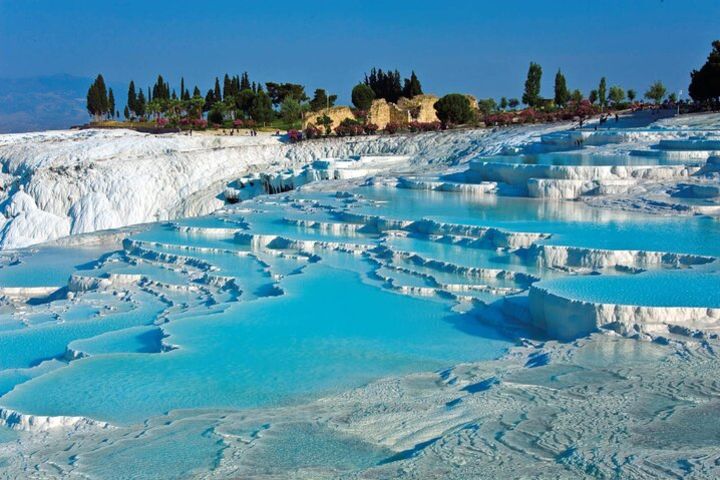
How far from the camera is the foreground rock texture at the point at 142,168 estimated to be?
1805 centimetres

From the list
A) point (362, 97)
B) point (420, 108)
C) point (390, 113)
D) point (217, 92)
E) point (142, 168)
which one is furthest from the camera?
point (217, 92)

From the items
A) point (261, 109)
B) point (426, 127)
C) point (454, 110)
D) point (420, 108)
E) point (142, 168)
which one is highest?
point (261, 109)

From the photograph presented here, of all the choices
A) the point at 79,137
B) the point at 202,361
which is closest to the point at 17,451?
the point at 202,361

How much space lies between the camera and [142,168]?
65.0 ft

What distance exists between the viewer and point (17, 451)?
184 inches

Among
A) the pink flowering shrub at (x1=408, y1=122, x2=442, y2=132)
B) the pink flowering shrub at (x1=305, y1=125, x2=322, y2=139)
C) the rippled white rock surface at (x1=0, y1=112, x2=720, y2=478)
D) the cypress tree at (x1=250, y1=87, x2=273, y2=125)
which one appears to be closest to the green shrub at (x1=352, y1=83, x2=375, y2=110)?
the cypress tree at (x1=250, y1=87, x2=273, y2=125)

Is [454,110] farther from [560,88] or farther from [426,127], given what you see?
[560,88]

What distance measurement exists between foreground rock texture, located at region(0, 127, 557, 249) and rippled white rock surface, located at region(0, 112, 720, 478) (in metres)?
4.38

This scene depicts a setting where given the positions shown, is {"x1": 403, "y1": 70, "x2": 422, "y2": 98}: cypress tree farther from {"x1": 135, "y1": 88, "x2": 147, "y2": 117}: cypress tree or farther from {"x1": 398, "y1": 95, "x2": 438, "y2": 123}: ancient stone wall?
{"x1": 135, "y1": 88, "x2": 147, "y2": 117}: cypress tree

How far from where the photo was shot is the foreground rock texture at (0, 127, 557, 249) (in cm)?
1805

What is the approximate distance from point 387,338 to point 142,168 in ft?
47.4

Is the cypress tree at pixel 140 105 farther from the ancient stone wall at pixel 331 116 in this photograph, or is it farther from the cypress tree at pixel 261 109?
the ancient stone wall at pixel 331 116

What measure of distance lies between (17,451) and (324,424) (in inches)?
66.5

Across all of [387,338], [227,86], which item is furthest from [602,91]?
[387,338]
